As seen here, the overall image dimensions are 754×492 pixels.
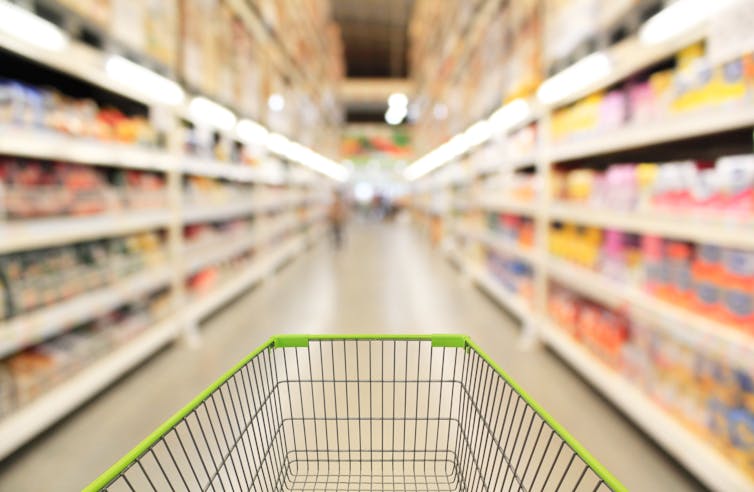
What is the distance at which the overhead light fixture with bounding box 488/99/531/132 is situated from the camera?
12.5ft

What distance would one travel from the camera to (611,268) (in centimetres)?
249

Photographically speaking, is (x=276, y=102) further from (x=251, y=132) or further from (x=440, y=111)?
(x=440, y=111)

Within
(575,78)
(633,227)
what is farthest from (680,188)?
(575,78)

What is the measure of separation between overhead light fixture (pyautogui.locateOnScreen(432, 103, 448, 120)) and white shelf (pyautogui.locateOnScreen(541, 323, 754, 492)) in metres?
6.76

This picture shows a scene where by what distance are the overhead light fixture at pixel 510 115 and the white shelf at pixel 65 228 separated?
2881 millimetres

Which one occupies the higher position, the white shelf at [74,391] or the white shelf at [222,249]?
the white shelf at [222,249]

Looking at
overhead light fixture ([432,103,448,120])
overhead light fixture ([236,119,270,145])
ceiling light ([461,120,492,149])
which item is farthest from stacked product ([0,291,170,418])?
overhead light fixture ([432,103,448,120])

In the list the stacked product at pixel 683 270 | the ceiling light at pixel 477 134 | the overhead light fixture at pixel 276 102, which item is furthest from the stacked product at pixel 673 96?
the overhead light fixture at pixel 276 102

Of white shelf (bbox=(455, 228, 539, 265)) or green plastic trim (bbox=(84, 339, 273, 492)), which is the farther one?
white shelf (bbox=(455, 228, 539, 265))

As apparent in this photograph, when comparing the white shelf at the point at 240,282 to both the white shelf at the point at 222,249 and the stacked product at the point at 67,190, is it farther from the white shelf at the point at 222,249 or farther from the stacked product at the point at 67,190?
the stacked product at the point at 67,190

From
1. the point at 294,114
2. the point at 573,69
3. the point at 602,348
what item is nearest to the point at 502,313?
the point at 602,348

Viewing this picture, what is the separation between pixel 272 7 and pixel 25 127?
4403 mm

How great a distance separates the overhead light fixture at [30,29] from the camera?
71.3 inches

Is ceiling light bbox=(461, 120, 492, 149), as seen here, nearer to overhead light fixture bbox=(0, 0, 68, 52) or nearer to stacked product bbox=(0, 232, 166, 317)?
stacked product bbox=(0, 232, 166, 317)
